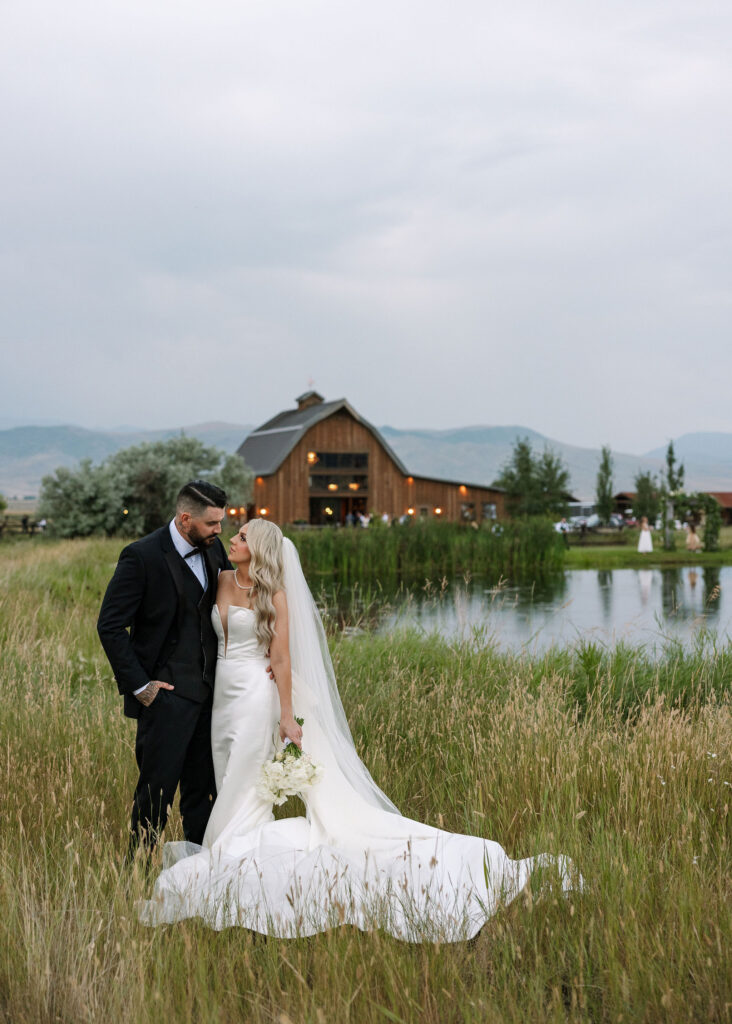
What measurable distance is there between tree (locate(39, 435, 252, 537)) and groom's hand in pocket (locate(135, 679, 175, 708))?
2856cm

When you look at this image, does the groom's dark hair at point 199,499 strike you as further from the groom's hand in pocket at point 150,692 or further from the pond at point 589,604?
the pond at point 589,604

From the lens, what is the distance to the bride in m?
3.46

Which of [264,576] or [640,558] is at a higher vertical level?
[264,576]

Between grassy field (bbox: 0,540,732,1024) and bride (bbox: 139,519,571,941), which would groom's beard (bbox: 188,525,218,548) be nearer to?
bride (bbox: 139,519,571,941)

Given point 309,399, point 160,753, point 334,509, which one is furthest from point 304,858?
point 309,399

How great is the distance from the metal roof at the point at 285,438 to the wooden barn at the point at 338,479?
5 cm

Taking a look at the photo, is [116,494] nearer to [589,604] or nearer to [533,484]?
[589,604]

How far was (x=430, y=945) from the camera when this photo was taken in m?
2.86

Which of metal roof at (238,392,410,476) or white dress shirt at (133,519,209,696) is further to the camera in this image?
metal roof at (238,392,410,476)

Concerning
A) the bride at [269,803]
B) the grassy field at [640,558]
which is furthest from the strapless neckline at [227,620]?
the grassy field at [640,558]

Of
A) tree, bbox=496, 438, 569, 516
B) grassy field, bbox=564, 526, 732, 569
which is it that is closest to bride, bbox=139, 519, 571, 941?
grassy field, bbox=564, 526, 732, 569

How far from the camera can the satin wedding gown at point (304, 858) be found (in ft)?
10.0

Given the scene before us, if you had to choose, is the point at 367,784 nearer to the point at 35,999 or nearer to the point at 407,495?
the point at 35,999

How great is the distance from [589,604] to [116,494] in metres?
19.3
